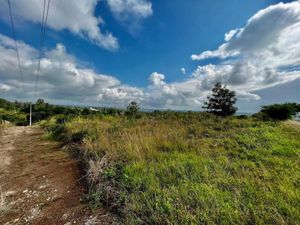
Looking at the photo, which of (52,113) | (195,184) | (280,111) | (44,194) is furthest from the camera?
(52,113)

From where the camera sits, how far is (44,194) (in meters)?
Result: 2.83

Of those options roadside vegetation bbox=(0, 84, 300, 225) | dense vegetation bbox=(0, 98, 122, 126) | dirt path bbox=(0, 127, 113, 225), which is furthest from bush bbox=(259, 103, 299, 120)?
dirt path bbox=(0, 127, 113, 225)

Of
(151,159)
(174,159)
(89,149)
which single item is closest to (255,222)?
(174,159)

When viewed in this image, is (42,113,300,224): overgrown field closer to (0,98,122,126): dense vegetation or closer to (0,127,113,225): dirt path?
(0,127,113,225): dirt path

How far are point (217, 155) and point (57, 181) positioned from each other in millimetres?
3315

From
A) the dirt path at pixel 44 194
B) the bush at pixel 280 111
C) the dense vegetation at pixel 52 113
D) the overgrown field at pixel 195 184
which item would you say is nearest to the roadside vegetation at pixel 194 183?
the overgrown field at pixel 195 184

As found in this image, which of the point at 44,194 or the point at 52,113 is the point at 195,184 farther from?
the point at 52,113

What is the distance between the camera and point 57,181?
3.26 metres

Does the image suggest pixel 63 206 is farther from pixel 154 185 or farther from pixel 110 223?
pixel 154 185

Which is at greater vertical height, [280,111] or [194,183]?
[280,111]

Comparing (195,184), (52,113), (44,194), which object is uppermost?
(52,113)

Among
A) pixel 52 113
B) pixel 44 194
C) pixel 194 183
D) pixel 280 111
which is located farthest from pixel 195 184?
pixel 52 113

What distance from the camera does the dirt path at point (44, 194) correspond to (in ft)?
7.22

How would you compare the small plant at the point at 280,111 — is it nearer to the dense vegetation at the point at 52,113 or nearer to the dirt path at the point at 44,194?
the dense vegetation at the point at 52,113
